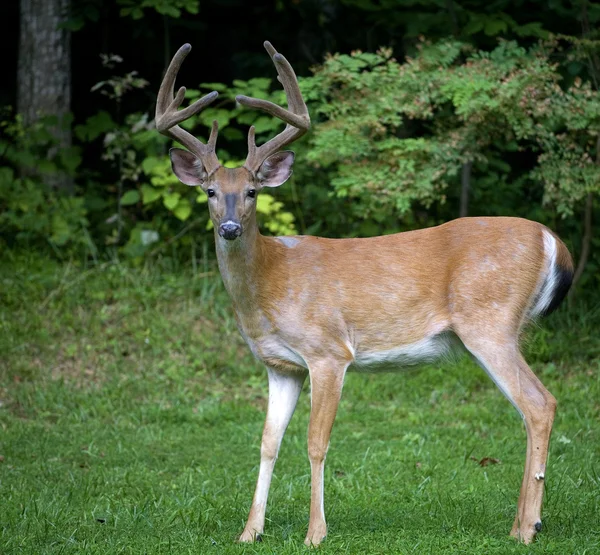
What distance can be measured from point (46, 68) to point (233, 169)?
228 inches

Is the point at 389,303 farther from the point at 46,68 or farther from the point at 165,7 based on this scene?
the point at 46,68

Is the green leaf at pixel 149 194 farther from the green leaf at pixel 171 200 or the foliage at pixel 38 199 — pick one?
the foliage at pixel 38 199

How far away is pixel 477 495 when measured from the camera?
561cm

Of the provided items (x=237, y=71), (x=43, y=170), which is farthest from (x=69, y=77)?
(x=237, y=71)

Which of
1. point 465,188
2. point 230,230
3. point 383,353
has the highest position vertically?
point 230,230

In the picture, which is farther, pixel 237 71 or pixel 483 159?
pixel 237 71

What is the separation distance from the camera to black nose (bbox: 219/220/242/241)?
16.0 feet

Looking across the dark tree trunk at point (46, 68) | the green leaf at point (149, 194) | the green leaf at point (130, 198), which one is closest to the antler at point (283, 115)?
the green leaf at point (149, 194)

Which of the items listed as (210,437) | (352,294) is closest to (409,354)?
(352,294)

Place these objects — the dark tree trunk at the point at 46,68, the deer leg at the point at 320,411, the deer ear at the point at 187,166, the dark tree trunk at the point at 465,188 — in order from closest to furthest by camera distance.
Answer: the deer leg at the point at 320,411 → the deer ear at the point at 187,166 → the dark tree trunk at the point at 465,188 → the dark tree trunk at the point at 46,68

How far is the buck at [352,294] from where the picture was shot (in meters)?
5.00

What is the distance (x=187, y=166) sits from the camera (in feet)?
17.6

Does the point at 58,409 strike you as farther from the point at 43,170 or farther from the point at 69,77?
the point at 69,77

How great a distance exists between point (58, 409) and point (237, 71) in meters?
4.85
